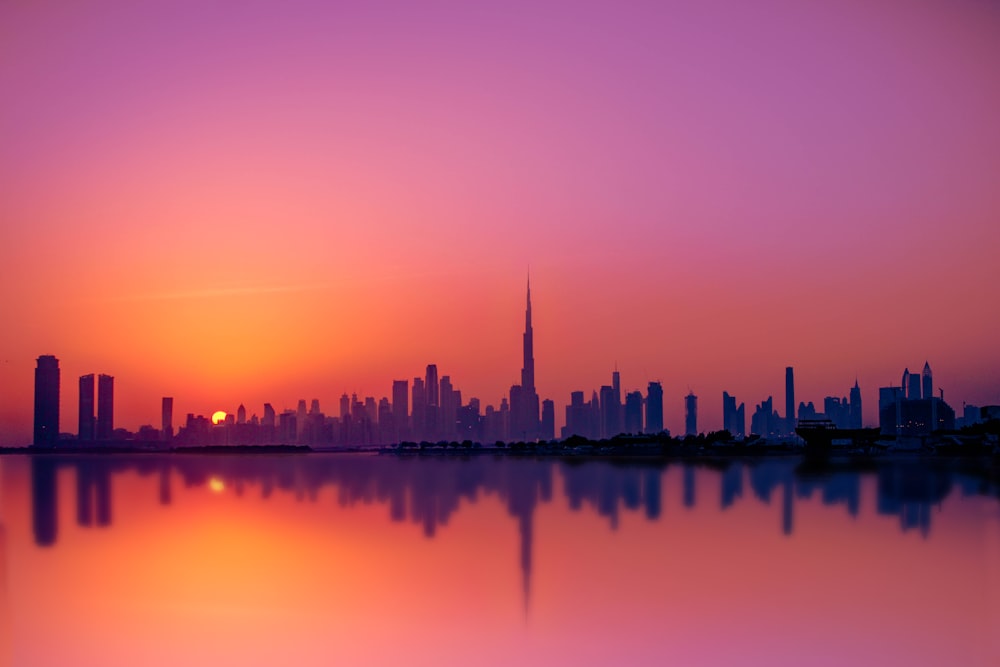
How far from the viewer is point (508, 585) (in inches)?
808

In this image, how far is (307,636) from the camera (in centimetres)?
1606

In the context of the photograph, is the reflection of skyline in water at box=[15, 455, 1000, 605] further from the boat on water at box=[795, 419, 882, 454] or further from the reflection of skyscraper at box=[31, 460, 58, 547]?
the boat on water at box=[795, 419, 882, 454]

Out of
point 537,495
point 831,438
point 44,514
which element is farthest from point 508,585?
point 831,438

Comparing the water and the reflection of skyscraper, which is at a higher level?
the water

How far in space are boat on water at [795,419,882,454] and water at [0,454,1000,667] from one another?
83727mm

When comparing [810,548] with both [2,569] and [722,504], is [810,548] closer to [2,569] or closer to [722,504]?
[722,504]

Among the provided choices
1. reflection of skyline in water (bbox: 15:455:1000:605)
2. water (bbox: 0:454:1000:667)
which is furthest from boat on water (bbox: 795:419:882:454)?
water (bbox: 0:454:1000:667)

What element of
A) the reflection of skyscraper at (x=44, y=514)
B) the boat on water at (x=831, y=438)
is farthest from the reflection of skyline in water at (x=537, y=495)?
the boat on water at (x=831, y=438)

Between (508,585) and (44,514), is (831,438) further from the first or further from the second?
(508,585)

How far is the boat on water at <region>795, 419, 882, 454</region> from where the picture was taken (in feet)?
395

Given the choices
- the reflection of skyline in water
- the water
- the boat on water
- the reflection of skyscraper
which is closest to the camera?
the water

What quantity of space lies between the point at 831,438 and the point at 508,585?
117m

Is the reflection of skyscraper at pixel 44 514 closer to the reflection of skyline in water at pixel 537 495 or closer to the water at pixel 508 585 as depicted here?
the reflection of skyline in water at pixel 537 495

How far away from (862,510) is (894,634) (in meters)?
21.5
